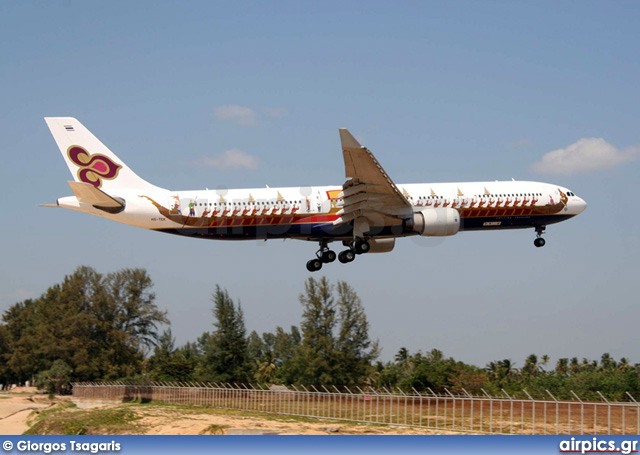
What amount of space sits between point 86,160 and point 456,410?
1104 inches

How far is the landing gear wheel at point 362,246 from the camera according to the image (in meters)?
48.6

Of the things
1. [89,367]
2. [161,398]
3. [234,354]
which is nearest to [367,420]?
[161,398]

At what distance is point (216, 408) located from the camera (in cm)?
6181

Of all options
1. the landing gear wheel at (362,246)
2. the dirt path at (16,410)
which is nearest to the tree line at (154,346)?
the dirt path at (16,410)

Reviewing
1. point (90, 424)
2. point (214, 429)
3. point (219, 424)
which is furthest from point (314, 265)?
point (90, 424)

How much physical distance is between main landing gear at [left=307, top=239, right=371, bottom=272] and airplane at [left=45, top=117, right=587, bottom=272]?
0.07 meters

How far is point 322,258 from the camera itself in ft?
167

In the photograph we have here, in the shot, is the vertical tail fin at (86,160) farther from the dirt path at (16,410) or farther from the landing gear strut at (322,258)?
the dirt path at (16,410)

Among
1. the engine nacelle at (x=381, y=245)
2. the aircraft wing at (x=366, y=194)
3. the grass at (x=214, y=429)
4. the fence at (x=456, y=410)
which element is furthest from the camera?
the engine nacelle at (x=381, y=245)

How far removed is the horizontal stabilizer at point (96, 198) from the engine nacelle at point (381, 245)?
16.6 meters

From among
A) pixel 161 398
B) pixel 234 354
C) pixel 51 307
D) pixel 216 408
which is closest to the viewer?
pixel 216 408

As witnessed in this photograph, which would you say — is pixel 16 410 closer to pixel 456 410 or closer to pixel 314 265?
pixel 314 265

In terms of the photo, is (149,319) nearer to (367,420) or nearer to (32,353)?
(32,353)

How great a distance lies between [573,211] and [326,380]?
36.2m
